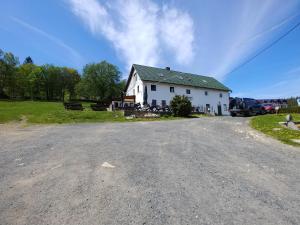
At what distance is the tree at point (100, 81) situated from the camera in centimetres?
6025

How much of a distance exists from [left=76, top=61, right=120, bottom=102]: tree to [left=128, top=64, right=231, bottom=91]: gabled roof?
24439mm

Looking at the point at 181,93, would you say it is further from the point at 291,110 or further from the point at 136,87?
the point at 291,110

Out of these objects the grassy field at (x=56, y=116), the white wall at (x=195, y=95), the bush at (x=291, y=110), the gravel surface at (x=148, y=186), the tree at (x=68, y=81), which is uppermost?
the tree at (x=68, y=81)

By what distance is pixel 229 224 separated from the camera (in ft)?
8.94

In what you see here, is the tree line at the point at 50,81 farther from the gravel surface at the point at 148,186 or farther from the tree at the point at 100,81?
the gravel surface at the point at 148,186

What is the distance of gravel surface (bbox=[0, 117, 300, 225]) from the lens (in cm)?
290

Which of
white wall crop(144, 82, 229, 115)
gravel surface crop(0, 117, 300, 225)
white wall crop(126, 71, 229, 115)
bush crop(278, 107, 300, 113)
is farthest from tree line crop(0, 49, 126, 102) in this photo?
gravel surface crop(0, 117, 300, 225)

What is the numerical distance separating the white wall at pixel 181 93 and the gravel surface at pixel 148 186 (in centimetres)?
2623

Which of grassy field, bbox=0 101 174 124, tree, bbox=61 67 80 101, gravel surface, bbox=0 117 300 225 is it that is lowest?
gravel surface, bbox=0 117 300 225

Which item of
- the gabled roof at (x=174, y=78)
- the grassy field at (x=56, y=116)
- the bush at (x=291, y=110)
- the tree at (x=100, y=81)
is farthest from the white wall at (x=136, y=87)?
the tree at (x=100, y=81)

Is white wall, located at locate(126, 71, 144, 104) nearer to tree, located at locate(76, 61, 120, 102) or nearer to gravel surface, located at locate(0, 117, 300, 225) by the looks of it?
tree, located at locate(76, 61, 120, 102)

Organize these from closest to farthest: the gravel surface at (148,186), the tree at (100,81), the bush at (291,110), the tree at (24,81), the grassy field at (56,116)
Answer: the gravel surface at (148,186) < the grassy field at (56,116) < the bush at (291,110) < the tree at (24,81) < the tree at (100,81)

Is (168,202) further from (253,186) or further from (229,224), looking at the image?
(253,186)

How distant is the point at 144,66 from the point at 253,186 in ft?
113
